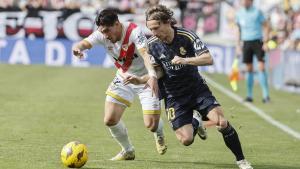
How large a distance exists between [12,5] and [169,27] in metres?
22.8

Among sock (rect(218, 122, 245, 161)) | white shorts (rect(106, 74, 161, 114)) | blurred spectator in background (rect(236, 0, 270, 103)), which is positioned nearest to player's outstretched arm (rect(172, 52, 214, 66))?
sock (rect(218, 122, 245, 161))

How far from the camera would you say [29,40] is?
3083cm

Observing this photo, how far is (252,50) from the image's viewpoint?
20.2 meters

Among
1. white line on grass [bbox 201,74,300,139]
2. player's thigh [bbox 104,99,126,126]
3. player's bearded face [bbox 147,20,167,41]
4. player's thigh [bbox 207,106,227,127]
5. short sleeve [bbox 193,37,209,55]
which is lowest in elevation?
white line on grass [bbox 201,74,300,139]

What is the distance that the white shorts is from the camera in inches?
440

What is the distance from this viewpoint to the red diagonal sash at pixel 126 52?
1082 centimetres

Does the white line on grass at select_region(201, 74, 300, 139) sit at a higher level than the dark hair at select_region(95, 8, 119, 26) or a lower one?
lower

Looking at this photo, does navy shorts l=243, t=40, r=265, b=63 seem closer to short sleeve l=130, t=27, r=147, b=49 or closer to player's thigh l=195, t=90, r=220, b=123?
short sleeve l=130, t=27, r=147, b=49

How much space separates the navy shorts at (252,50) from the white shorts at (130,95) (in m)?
9.12

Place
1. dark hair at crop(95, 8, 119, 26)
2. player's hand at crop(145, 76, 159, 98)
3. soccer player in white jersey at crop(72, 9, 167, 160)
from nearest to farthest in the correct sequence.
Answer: player's hand at crop(145, 76, 159, 98) < dark hair at crop(95, 8, 119, 26) < soccer player in white jersey at crop(72, 9, 167, 160)

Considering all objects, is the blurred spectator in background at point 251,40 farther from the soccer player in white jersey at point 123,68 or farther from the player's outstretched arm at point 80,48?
the player's outstretched arm at point 80,48

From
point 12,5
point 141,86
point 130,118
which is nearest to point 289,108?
point 130,118

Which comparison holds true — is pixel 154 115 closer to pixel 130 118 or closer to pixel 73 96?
pixel 130 118

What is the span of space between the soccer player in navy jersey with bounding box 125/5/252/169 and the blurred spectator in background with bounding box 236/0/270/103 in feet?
30.4
